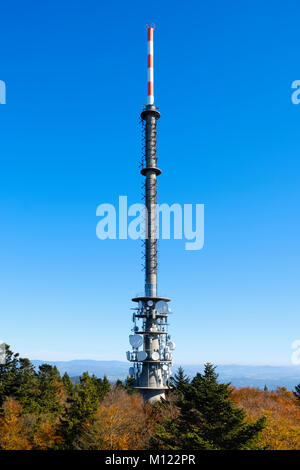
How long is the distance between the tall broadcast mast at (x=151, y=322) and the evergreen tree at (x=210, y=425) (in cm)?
1865

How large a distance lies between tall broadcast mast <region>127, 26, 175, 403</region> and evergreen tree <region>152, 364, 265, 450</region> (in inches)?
734

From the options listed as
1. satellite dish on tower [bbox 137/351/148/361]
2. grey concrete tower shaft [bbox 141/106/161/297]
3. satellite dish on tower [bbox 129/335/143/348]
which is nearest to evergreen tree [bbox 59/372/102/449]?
satellite dish on tower [bbox 137/351/148/361]

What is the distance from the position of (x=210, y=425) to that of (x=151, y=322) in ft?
81.7

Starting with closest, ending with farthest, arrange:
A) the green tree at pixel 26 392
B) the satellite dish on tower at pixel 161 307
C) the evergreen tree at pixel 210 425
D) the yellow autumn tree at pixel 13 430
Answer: the evergreen tree at pixel 210 425 → the yellow autumn tree at pixel 13 430 → the satellite dish on tower at pixel 161 307 → the green tree at pixel 26 392

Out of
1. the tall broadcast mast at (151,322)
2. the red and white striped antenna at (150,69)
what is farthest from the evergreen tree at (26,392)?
the red and white striped antenna at (150,69)

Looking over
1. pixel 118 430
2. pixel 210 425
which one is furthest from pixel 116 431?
pixel 210 425

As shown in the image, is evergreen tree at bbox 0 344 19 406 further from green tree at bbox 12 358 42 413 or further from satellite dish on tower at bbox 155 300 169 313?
satellite dish on tower at bbox 155 300 169 313

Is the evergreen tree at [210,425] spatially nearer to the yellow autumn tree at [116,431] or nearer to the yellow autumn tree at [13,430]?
the yellow autumn tree at [116,431]

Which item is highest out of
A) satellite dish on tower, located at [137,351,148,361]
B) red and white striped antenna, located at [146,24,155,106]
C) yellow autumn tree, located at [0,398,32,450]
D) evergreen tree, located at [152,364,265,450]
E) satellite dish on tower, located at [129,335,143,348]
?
red and white striped antenna, located at [146,24,155,106]

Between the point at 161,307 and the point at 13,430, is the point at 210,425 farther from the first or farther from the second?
the point at 13,430

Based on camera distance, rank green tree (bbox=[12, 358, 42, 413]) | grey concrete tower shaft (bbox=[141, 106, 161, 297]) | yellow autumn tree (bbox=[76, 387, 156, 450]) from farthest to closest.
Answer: grey concrete tower shaft (bbox=[141, 106, 161, 297]), green tree (bbox=[12, 358, 42, 413]), yellow autumn tree (bbox=[76, 387, 156, 450])

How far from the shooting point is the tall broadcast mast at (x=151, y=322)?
50844 mm

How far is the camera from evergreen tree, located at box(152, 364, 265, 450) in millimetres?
27734
